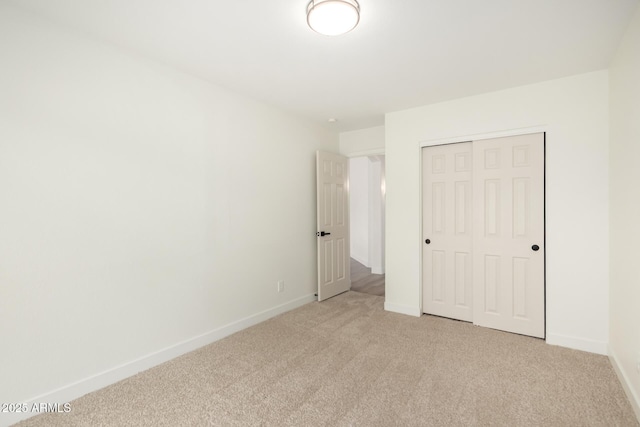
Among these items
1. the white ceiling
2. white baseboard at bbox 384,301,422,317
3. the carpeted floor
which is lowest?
the carpeted floor

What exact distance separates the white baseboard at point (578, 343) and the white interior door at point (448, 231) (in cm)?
75

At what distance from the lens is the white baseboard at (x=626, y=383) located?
6.11 feet

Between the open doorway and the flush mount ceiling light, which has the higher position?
the flush mount ceiling light

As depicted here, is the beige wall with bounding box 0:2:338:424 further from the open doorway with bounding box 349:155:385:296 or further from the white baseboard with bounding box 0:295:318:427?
the open doorway with bounding box 349:155:385:296

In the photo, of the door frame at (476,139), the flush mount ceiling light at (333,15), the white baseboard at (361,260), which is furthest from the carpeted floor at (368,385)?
the white baseboard at (361,260)

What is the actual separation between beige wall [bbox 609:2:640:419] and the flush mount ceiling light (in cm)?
178

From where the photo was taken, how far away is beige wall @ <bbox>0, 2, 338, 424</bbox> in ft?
6.12

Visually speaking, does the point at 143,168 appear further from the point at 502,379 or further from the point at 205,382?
the point at 502,379

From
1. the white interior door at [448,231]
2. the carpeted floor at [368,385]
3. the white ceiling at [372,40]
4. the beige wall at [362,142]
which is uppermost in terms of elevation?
the white ceiling at [372,40]

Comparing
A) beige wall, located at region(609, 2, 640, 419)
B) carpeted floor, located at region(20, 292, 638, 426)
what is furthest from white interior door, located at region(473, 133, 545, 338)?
beige wall, located at region(609, 2, 640, 419)

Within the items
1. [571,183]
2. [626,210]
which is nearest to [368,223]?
[571,183]

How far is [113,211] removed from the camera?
7.44 ft

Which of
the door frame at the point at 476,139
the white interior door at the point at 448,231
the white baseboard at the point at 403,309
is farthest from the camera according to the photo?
the white baseboard at the point at 403,309

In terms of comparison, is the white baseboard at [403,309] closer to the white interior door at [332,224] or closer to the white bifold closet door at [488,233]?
the white bifold closet door at [488,233]
